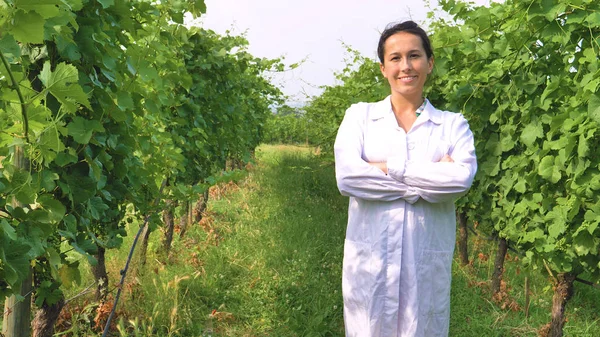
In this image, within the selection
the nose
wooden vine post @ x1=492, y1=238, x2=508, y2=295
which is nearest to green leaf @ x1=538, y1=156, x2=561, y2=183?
the nose

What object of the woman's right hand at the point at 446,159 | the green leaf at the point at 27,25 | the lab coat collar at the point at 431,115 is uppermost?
the green leaf at the point at 27,25

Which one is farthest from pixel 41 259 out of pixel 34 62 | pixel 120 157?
pixel 34 62

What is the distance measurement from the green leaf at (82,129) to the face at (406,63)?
1202 millimetres

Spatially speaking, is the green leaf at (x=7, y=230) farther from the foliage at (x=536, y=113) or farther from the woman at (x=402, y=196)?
the foliage at (x=536, y=113)

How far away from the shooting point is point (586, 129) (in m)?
2.43

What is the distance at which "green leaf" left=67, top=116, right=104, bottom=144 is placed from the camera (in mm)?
1646

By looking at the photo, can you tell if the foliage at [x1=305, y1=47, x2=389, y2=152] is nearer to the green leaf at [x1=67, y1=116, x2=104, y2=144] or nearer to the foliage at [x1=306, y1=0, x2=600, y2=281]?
the foliage at [x1=306, y1=0, x2=600, y2=281]

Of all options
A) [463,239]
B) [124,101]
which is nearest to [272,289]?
[463,239]

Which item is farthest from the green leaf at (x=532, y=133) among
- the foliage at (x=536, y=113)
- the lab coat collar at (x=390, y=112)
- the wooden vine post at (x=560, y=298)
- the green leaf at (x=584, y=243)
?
the lab coat collar at (x=390, y=112)

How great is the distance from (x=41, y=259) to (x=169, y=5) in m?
1.63

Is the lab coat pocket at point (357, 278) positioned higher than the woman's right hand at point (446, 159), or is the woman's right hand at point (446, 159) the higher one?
the woman's right hand at point (446, 159)

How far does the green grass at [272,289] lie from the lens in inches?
149

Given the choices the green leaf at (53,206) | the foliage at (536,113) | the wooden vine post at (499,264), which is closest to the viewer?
the green leaf at (53,206)

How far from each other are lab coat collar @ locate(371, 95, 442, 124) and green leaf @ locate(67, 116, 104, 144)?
1.14 metres
